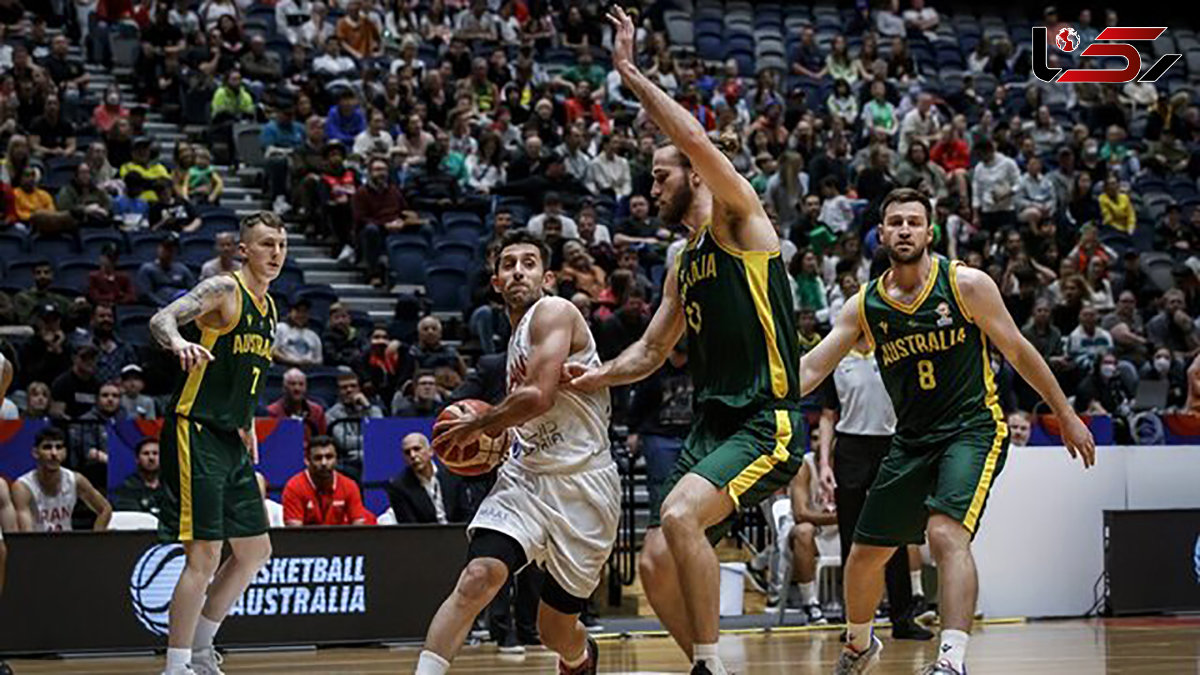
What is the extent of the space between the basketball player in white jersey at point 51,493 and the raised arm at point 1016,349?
616cm

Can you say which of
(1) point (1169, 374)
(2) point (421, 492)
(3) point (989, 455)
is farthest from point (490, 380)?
(1) point (1169, 374)

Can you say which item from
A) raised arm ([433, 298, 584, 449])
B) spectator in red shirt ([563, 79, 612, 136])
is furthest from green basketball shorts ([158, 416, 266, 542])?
spectator in red shirt ([563, 79, 612, 136])

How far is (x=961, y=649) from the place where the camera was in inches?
260

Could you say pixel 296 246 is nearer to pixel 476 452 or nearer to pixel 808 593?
pixel 808 593

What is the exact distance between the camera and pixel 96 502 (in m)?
11.1

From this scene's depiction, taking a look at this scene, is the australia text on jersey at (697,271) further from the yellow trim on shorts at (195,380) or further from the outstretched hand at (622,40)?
the yellow trim on shorts at (195,380)

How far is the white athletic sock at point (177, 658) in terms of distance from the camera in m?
7.71

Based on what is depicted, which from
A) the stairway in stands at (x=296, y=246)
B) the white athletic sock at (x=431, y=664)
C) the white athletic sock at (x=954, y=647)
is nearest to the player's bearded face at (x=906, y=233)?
the white athletic sock at (x=954, y=647)

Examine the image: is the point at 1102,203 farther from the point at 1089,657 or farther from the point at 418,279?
the point at 1089,657

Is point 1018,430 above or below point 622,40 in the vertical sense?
below

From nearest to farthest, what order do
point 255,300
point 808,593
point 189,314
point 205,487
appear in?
point 189,314 < point 205,487 < point 255,300 < point 808,593

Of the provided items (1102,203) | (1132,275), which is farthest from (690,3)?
(1132,275)

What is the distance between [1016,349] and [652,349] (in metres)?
1.52

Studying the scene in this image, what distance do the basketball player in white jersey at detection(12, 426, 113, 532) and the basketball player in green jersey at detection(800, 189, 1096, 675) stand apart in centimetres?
562
